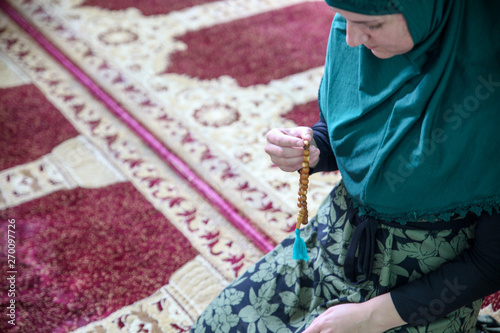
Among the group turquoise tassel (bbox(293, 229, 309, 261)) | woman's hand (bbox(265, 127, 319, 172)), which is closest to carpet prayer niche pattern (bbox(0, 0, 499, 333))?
turquoise tassel (bbox(293, 229, 309, 261))

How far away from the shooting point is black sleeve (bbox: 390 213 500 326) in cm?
84

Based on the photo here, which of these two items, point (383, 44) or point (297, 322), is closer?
point (383, 44)

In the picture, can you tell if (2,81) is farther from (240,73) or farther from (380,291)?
(380,291)

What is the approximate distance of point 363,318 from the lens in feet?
3.04

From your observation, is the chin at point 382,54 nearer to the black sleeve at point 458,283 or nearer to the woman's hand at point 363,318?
the black sleeve at point 458,283

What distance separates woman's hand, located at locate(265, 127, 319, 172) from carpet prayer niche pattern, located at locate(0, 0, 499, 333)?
2.08ft

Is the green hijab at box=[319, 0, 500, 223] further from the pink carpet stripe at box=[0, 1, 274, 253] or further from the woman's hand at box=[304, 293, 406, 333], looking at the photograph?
the pink carpet stripe at box=[0, 1, 274, 253]

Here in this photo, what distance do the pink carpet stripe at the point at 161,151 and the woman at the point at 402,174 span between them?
1.98 ft

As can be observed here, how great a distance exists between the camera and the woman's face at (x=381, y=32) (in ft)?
2.62

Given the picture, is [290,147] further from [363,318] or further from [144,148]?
[144,148]

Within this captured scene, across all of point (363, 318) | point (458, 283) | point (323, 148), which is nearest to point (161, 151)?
point (323, 148)

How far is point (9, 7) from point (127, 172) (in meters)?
1.81

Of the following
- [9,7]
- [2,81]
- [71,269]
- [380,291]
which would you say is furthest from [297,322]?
[9,7]

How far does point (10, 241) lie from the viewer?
5.41ft
